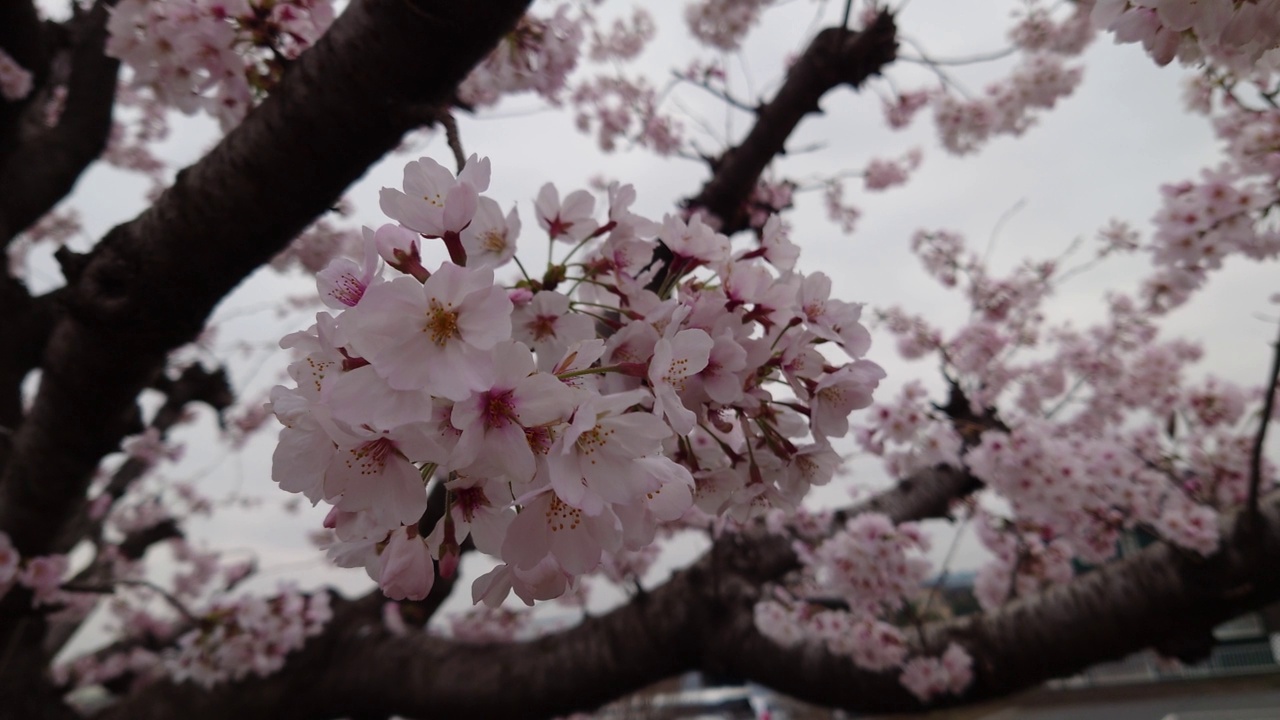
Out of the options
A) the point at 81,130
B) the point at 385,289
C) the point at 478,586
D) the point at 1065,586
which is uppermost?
the point at 81,130

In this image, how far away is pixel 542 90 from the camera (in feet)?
6.61

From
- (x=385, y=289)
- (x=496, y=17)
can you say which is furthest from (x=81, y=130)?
(x=385, y=289)

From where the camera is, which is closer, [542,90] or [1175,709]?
[542,90]

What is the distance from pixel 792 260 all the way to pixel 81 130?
4.53 meters

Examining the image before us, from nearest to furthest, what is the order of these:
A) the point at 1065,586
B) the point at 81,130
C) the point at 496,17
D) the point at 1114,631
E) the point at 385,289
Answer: the point at 385,289
the point at 496,17
the point at 1114,631
the point at 1065,586
the point at 81,130

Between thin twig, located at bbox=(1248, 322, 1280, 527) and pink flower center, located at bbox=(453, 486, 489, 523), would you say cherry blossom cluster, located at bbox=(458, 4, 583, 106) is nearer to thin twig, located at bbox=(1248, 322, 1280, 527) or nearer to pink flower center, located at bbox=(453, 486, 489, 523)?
pink flower center, located at bbox=(453, 486, 489, 523)

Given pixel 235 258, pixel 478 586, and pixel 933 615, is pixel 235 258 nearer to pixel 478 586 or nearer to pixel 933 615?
pixel 478 586

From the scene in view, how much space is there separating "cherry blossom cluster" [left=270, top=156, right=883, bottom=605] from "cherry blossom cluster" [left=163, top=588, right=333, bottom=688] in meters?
2.68

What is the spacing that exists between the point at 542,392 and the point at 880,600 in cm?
274

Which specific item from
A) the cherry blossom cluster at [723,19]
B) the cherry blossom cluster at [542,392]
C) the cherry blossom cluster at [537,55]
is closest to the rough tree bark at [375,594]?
the cherry blossom cluster at [537,55]

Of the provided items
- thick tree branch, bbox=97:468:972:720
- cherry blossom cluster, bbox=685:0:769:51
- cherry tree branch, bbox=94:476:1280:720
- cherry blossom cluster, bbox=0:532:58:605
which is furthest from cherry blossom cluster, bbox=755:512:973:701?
cherry blossom cluster, bbox=685:0:769:51

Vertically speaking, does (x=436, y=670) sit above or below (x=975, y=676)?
above

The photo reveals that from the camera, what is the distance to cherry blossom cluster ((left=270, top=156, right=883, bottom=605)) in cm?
50

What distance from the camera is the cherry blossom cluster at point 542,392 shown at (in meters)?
0.50
